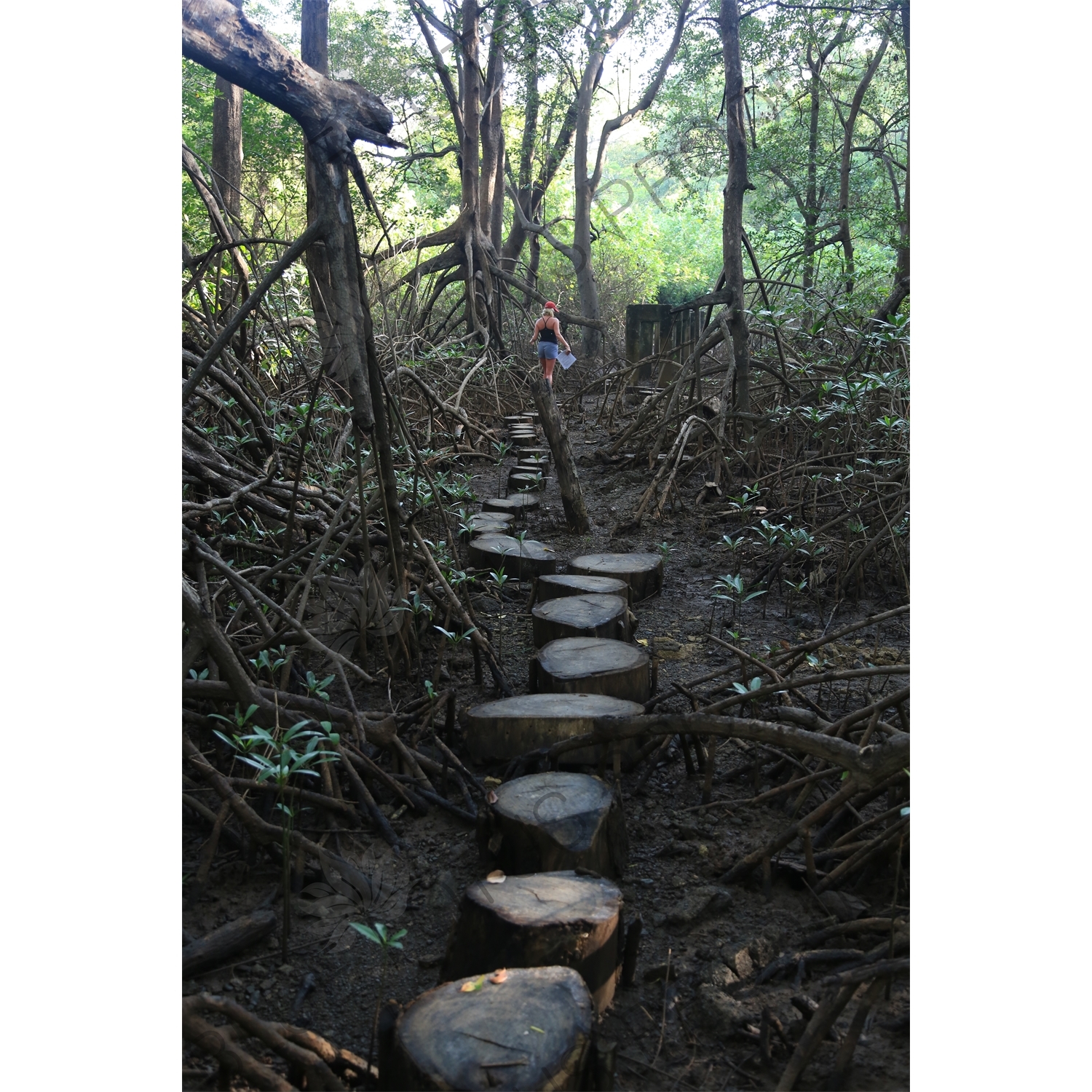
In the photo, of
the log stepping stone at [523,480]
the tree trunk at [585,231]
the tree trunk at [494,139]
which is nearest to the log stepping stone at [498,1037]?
the log stepping stone at [523,480]

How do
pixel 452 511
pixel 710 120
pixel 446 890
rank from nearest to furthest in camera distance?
pixel 446 890
pixel 452 511
pixel 710 120

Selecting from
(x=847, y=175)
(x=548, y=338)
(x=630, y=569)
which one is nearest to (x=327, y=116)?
(x=630, y=569)

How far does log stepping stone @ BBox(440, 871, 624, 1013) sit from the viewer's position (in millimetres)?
1519

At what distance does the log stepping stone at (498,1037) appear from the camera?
3.96 feet

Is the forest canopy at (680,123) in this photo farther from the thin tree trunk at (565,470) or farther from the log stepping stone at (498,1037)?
the log stepping stone at (498,1037)

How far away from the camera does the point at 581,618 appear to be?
3123 millimetres

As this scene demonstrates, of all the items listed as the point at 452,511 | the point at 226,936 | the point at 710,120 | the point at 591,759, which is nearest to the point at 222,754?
the point at 226,936

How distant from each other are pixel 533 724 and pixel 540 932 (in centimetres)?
89

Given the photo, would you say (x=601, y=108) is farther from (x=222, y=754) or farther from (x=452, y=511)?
(x=222, y=754)

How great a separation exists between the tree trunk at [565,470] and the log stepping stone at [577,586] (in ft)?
4.92

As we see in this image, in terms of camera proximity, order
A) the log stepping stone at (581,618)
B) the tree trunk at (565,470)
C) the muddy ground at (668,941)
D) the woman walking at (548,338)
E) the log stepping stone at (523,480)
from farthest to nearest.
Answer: the woman walking at (548,338), the log stepping stone at (523,480), the tree trunk at (565,470), the log stepping stone at (581,618), the muddy ground at (668,941)

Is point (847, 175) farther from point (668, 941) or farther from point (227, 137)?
point (668, 941)

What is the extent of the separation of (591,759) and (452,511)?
2863 millimetres

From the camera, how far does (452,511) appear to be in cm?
509
